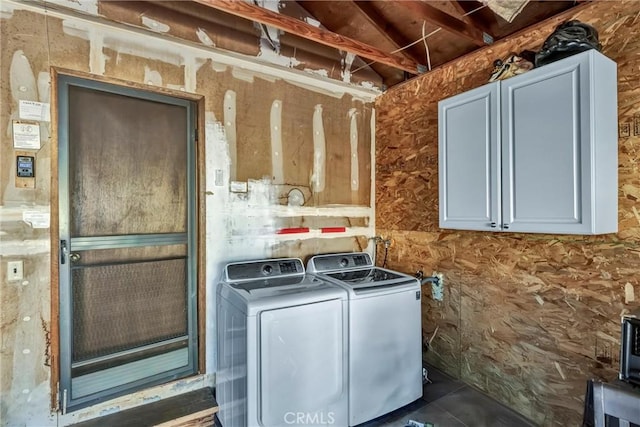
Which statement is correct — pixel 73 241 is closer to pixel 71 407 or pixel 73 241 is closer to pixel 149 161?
pixel 149 161

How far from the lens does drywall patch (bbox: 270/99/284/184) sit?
2.61 m

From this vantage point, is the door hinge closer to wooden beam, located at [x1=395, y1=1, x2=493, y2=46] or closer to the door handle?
the door handle

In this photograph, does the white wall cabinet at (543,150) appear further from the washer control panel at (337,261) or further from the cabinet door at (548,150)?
the washer control panel at (337,261)

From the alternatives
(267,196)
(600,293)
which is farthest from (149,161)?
(600,293)

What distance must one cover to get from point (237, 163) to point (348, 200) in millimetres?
1148

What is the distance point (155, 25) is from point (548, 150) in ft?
8.35

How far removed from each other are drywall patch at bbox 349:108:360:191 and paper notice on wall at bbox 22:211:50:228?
2.32 m

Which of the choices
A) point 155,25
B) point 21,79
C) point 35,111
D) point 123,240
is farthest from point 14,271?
point 155,25

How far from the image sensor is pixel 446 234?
2.53m

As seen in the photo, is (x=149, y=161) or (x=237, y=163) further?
(x=237, y=163)

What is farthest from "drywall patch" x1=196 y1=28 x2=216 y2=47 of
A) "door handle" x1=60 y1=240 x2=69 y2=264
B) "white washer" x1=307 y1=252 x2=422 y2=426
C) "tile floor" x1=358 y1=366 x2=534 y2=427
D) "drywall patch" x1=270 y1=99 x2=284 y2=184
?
"tile floor" x1=358 y1=366 x2=534 y2=427

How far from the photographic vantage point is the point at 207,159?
91.2 inches

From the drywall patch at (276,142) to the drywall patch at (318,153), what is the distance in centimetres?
33

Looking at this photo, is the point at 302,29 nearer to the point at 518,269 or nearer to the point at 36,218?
the point at 36,218
